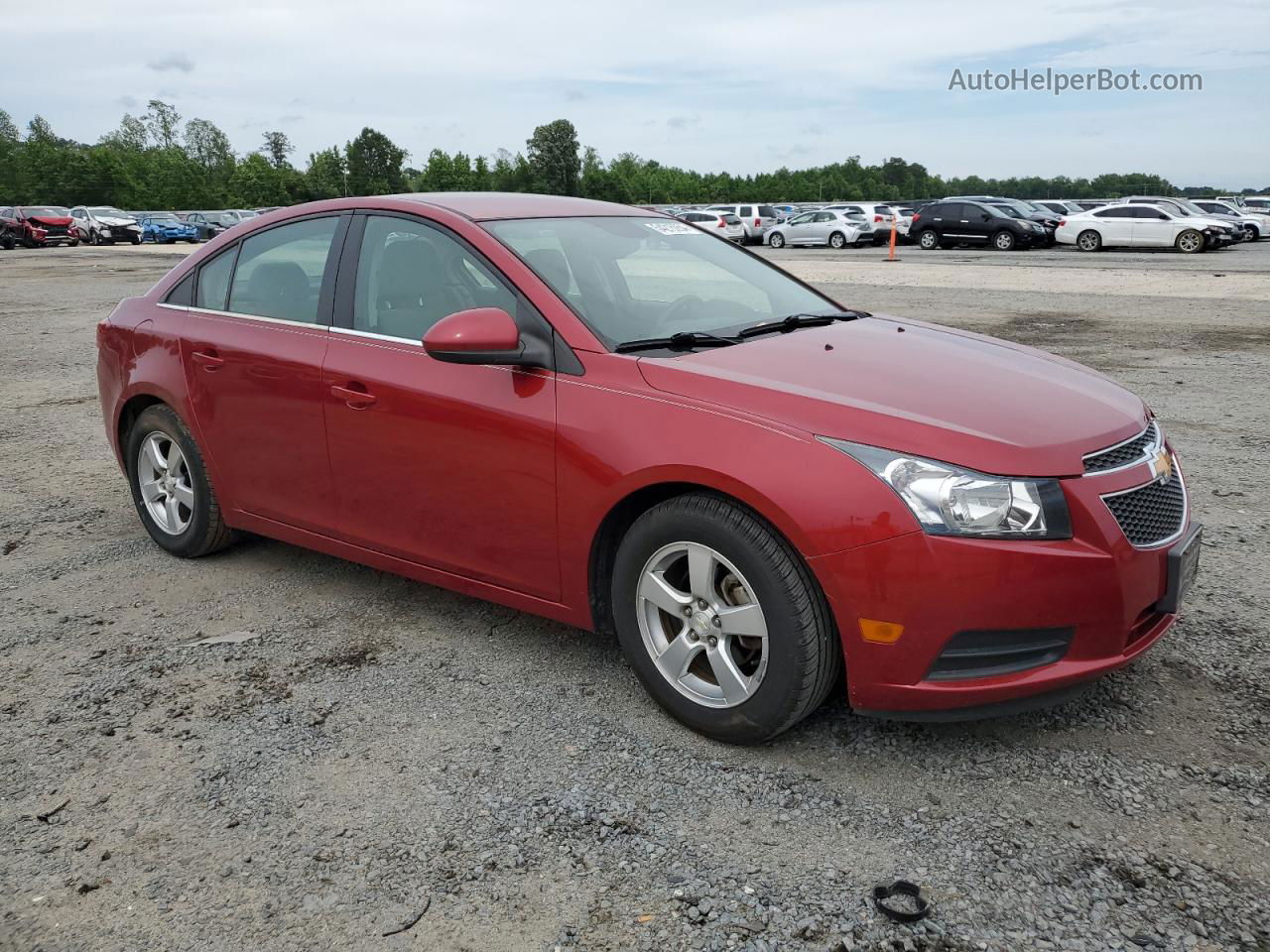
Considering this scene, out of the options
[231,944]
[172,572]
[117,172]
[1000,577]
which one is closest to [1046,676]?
[1000,577]

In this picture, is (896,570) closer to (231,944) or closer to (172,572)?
(231,944)

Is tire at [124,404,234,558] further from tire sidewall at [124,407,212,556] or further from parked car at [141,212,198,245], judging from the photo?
parked car at [141,212,198,245]

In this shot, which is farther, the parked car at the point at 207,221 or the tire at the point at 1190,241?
the parked car at the point at 207,221

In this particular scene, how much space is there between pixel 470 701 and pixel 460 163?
112m

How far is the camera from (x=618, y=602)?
340 centimetres

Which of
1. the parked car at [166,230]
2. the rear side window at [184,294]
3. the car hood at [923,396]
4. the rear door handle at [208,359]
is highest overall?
the rear side window at [184,294]

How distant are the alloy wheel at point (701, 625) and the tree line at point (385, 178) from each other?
3610 inches

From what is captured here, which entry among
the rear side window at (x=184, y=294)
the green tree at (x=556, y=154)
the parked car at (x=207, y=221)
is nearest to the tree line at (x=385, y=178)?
the green tree at (x=556, y=154)

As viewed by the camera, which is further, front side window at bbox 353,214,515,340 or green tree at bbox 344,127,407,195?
green tree at bbox 344,127,407,195

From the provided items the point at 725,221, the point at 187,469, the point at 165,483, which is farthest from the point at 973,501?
the point at 725,221

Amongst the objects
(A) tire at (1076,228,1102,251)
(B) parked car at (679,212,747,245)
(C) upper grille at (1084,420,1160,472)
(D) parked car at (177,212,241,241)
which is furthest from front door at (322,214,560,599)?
(D) parked car at (177,212,241,241)

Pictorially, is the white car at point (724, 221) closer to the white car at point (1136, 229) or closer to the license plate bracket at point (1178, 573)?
the white car at point (1136, 229)

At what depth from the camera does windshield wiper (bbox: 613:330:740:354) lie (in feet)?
11.6

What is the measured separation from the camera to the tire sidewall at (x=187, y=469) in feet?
15.9
